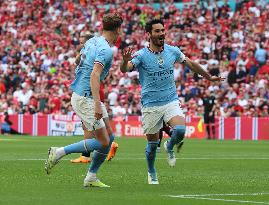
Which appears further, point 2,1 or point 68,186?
point 2,1

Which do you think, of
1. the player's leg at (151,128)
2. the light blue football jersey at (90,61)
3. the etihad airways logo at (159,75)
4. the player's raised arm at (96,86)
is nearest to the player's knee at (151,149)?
the player's leg at (151,128)

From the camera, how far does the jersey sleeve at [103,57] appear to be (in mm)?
13023

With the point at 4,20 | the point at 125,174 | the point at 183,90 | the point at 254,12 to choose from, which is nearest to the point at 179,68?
the point at 183,90

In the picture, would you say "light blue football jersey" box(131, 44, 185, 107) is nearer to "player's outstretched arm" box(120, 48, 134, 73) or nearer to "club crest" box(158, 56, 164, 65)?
"club crest" box(158, 56, 164, 65)

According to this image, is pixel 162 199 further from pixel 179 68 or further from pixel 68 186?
pixel 179 68

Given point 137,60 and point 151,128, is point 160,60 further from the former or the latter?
point 151,128

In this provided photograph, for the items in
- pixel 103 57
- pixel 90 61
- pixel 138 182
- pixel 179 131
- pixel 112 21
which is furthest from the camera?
pixel 179 131

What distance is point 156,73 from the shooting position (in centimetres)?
1482

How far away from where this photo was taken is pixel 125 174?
1655 centimetres

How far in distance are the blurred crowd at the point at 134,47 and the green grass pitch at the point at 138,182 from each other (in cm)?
1665

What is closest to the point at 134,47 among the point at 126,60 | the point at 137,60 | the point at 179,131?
the point at 179,131

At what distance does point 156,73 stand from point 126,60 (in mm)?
1010

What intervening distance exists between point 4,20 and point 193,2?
398 inches

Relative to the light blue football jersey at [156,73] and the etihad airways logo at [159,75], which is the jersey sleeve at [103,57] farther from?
the etihad airways logo at [159,75]
